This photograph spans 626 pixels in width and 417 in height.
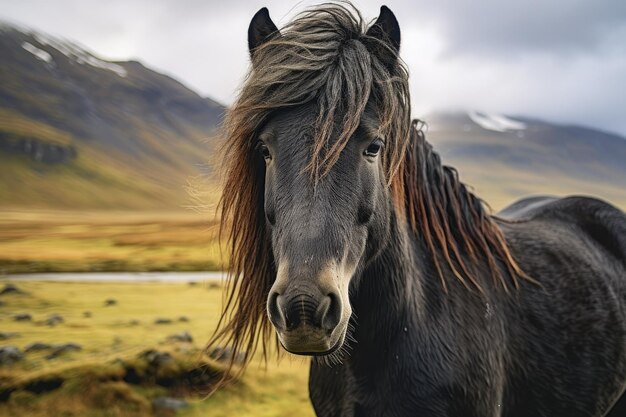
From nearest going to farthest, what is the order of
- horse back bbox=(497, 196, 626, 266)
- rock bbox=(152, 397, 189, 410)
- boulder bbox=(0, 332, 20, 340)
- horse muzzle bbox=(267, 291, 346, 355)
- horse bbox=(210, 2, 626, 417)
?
horse muzzle bbox=(267, 291, 346, 355) < horse bbox=(210, 2, 626, 417) < horse back bbox=(497, 196, 626, 266) < rock bbox=(152, 397, 189, 410) < boulder bbox=(0, 332, 20, 340)

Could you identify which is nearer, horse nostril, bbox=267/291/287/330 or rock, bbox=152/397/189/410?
horse nostril, bbox=267/291/287/330

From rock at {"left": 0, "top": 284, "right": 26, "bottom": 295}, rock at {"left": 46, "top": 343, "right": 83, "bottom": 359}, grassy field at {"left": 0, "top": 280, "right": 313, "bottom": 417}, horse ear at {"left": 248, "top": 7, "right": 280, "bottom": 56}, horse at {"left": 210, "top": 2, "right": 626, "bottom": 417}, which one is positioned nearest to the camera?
horse at {"left": 210, "top": 2, "right": 626, "bottom": 417}

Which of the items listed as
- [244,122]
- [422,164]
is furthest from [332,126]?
[422,164]

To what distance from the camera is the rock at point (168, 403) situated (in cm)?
621

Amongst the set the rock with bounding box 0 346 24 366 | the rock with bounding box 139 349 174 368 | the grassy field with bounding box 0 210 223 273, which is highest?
the rock with bounding box 139 349 174 368

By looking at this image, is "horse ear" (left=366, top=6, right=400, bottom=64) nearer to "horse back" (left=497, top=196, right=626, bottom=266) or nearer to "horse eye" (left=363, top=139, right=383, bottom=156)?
"horse eye" (left=363, top=139, right=383, bottom=156)

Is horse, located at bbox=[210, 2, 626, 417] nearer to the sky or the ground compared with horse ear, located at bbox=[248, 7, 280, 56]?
nearer to the ground

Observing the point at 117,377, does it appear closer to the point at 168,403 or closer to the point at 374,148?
the point at 168,403

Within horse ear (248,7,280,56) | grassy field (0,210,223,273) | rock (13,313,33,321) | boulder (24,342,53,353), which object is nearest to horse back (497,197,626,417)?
horse ear (248,7,280,56)

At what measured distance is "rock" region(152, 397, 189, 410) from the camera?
20.4 ft

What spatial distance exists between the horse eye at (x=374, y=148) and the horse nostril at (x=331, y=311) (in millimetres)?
808

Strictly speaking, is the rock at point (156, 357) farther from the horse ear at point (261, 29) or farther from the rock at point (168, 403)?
the horse ear at point (261, 29)

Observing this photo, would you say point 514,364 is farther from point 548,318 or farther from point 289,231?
point 289,231

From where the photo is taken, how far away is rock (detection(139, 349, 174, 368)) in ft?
21.8
